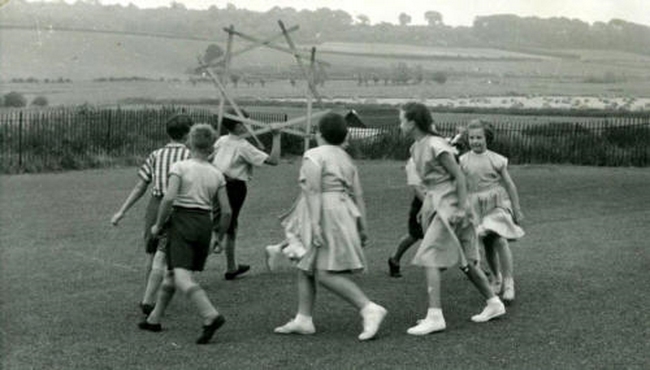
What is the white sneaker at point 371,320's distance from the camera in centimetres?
690

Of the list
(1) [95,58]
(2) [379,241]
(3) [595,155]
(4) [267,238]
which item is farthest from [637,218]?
(1) [95,58]

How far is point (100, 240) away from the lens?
12203 millimetres

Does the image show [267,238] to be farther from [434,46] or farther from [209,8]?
[434,46]

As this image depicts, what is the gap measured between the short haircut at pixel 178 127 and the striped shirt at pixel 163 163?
0.08 m

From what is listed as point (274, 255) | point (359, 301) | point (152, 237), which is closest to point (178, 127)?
point (152, 237)

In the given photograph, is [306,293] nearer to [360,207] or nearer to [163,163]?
[360,207]

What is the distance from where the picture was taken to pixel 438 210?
24.3 feet

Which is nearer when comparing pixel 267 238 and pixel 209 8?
pixel 267 238

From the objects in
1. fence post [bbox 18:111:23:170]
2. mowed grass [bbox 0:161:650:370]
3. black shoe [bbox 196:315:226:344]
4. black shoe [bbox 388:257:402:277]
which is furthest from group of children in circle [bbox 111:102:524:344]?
fence post [bbox 18:111:23:170]

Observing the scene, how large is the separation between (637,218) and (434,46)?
53505mm

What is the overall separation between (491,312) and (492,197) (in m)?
1.27

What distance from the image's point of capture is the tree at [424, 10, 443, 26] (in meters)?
67.5

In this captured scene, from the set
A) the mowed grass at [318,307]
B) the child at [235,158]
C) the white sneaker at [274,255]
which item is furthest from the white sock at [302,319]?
the child at [235,158]

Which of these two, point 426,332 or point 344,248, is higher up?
point 344,248
